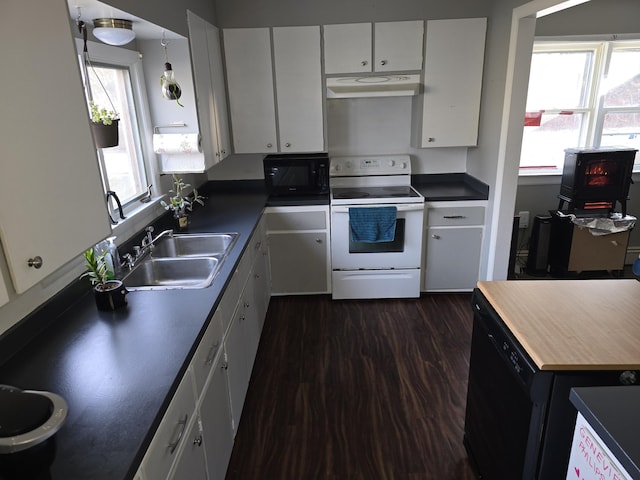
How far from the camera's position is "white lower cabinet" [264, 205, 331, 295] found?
11.1ft

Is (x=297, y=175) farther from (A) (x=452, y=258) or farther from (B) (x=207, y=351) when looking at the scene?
(B) (x=207, y=351)

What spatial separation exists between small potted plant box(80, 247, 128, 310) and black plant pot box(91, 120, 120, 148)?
0.52m

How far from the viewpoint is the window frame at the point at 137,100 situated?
7.24 ft

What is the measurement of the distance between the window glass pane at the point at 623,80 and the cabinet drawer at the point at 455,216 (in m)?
1.84

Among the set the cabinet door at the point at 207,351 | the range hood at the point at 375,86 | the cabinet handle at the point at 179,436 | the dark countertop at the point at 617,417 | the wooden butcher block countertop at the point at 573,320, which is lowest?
the cabinet handle at the point at 179,436

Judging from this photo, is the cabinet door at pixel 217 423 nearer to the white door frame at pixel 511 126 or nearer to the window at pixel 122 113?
the window at pixel 122 113

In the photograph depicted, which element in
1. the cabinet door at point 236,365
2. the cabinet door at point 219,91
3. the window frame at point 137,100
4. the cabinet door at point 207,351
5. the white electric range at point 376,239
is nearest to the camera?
the cabinet door at point 207,351

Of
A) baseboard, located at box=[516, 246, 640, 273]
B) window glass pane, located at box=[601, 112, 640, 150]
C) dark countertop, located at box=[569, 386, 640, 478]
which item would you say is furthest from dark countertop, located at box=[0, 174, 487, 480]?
window glass pane, located at box=[601, 112, 640, 150]

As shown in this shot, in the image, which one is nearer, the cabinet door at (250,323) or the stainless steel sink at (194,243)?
the cabinet door at (250,323)

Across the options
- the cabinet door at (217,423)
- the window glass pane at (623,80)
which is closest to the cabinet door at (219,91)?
the cabinet door at (217,423)

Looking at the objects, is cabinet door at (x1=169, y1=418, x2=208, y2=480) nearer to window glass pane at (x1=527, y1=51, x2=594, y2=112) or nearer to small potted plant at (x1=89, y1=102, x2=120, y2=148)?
small potted plant at (x1=89, y1=102, x2=120, y2=148)

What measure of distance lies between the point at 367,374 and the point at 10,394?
79.2 inches

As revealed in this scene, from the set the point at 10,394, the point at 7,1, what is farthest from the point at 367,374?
the point at 7,1

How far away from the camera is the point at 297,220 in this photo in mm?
3404
